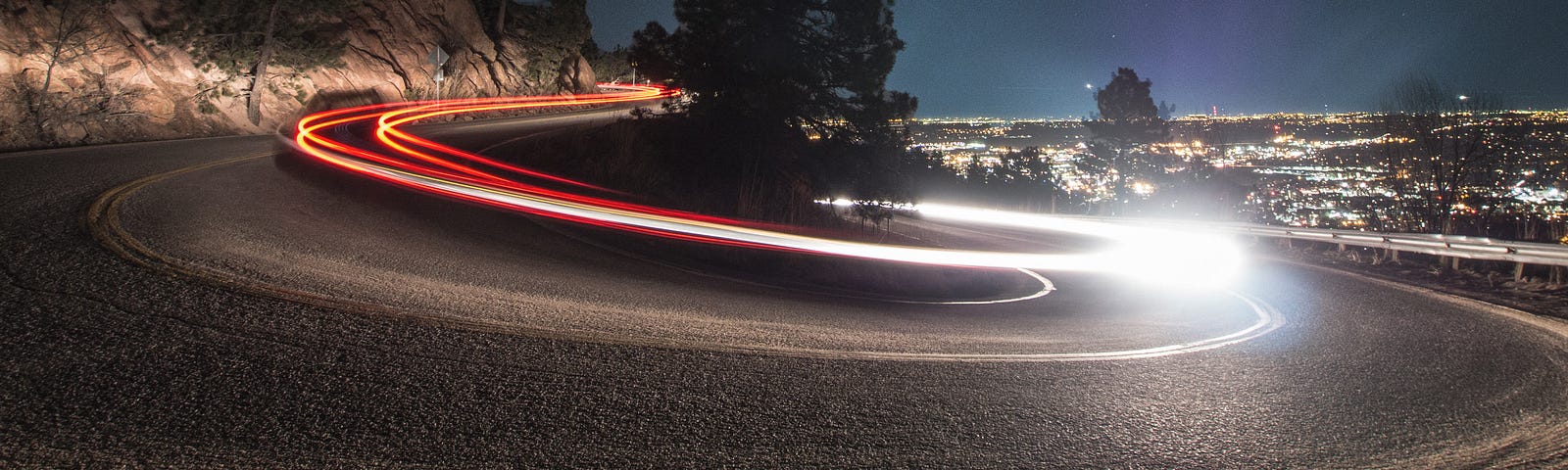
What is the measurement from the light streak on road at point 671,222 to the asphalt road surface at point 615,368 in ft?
11.8

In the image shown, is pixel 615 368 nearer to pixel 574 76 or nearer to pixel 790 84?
pixel 790 84

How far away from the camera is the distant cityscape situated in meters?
18.5

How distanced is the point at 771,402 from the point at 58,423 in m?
3.16

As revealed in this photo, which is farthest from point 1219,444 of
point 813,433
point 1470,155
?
point 1470,155

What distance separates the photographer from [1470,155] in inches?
728

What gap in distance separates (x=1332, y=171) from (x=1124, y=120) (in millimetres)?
26395

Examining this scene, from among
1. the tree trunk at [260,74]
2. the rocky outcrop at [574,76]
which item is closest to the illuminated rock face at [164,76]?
the tree trunk at [260,74]

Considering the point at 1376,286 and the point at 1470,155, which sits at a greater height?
the point at 1470,155

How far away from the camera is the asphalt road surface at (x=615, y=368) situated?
3469 millimetres

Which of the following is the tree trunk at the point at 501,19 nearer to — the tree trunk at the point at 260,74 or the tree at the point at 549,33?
the tree at the point at 549,33

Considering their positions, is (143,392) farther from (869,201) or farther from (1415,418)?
(869,201)

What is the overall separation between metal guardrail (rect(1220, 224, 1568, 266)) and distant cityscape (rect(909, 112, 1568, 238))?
8.24 feet

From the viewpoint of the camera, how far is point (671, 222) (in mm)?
12859

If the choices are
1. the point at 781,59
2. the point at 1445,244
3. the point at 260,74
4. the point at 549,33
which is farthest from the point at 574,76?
the point at 1445,244
